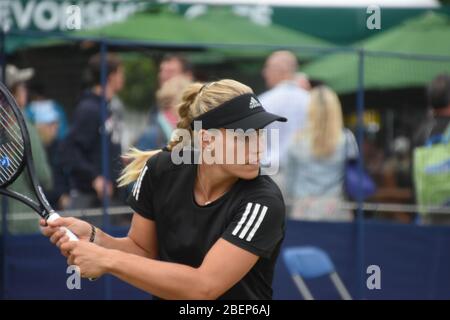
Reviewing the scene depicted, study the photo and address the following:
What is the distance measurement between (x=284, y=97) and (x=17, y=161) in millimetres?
3818

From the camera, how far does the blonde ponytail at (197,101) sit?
13.6 ft

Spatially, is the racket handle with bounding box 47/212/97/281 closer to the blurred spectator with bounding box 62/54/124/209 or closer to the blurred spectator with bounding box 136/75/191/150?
the blurred spectator with bounding box 62/54/124/209

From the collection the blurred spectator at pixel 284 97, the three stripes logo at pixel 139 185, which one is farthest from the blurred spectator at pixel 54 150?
the three stripes logo at pixel 139 185

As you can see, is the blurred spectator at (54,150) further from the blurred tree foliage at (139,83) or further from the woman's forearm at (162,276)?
the woman's forearm at (162,276)

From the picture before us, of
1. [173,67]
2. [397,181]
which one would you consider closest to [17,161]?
[173,67]

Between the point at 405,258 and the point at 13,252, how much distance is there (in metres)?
3.09

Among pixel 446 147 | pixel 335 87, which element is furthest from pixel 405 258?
pixel 335 87

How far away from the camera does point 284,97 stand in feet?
25.8

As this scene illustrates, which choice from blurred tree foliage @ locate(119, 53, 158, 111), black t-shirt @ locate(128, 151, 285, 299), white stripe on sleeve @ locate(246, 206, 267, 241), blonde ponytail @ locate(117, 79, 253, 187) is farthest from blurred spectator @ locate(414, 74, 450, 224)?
white stripe on sleeve @ locate(246, 206, 267, 241)

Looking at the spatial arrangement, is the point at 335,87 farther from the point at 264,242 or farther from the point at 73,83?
the point at 264,242

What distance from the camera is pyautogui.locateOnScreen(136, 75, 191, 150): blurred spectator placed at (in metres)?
7.62

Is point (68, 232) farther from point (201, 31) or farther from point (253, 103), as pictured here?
Answer: point (201, 31)

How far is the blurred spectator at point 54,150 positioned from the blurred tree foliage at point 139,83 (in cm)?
81

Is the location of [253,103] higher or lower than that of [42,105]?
higher
